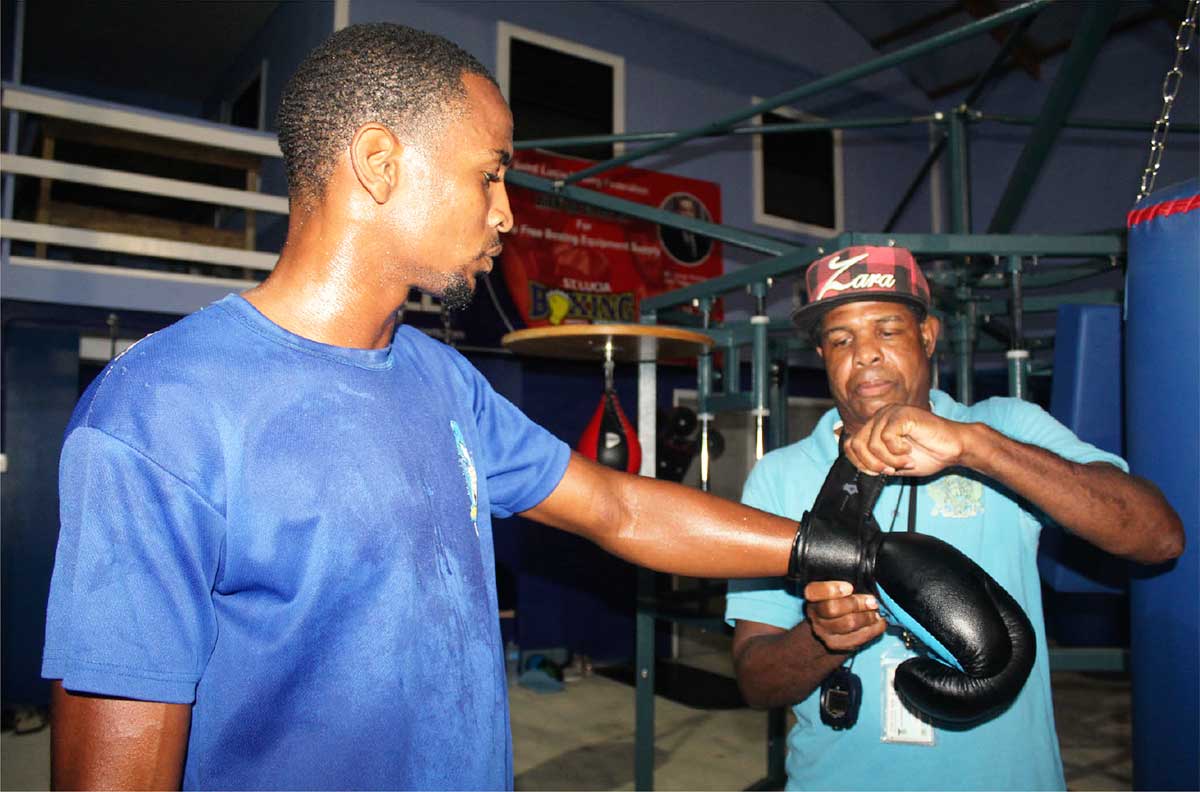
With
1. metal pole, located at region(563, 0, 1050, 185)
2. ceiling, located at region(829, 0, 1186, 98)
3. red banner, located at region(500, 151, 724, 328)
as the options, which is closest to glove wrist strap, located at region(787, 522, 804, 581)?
metal pole, located at region(563, 0, 1050, 185)

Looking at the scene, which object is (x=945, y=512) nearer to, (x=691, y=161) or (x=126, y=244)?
(x=126, y=244)

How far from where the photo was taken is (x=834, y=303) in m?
1.94

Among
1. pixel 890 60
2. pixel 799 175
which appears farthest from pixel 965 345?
pixel 799 175

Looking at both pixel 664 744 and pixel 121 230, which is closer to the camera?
pixel 664 744

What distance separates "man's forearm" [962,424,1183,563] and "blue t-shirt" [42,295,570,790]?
1.00m

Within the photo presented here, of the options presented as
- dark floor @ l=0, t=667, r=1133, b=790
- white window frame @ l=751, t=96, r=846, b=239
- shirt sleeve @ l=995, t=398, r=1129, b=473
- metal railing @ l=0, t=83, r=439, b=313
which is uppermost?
white window frame @ l=751, t=96, r=846, b=239

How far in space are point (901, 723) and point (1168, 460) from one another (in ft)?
2.67

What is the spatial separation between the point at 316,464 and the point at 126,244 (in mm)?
4787

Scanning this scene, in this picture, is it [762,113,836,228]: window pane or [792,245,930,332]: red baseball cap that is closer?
[792,245,930,332]: red baseball cap

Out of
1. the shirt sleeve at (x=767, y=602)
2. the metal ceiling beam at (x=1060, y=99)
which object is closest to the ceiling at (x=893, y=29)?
the metal ceiling beam at (x=1060, y=99)

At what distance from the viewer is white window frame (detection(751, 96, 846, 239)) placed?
779cm

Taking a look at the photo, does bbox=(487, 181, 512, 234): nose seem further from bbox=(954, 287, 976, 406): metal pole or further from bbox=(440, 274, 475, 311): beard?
bbox=(954, 287, 976, 406): metal pole

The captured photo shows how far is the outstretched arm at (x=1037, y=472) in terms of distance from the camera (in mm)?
1535

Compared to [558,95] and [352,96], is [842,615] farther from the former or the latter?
[558,95]
